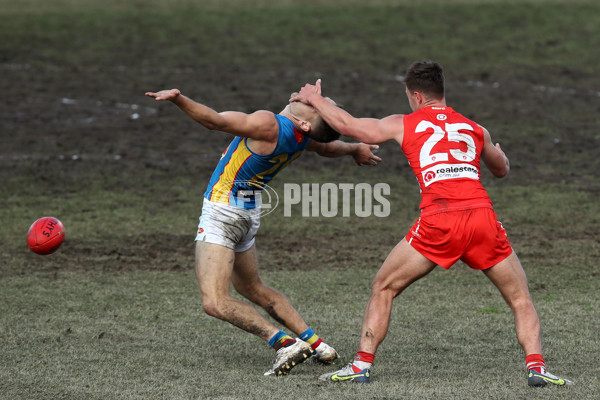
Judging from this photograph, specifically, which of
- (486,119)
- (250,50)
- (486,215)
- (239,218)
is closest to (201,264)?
(239,218)

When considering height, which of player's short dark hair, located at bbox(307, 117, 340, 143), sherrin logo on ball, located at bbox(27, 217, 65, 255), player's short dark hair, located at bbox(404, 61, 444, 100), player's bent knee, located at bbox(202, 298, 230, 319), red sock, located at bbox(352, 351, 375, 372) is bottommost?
red sock, located at bbox(352, 351, 375, 372)

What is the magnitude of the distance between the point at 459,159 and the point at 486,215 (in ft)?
1.49

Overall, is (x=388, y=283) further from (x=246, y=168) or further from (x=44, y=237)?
(x=44, y=237)

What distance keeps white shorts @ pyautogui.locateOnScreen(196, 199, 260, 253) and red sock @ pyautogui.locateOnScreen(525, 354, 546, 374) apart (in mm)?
2423

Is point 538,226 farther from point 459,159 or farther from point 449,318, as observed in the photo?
point 459,159

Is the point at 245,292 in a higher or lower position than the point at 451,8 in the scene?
lower

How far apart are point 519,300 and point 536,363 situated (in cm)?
46

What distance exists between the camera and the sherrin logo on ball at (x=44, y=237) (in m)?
8.95

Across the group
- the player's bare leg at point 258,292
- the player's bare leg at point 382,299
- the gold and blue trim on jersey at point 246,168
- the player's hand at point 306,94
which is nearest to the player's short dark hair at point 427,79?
the player's hand at point 306,94

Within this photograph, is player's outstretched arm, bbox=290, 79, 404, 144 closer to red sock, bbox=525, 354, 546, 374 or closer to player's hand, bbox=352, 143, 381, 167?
player's hand, bbox=352, 143, 381, 167

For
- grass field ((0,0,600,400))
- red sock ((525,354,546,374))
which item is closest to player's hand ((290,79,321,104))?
grass field ((0,0,600,400))

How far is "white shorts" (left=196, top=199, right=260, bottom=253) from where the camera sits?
7102 millimetres

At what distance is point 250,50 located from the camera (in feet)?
79.4

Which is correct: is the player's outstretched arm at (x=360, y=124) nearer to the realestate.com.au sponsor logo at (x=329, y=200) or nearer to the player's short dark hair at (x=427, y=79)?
the player's short dark hair at (x=427, y=79)
